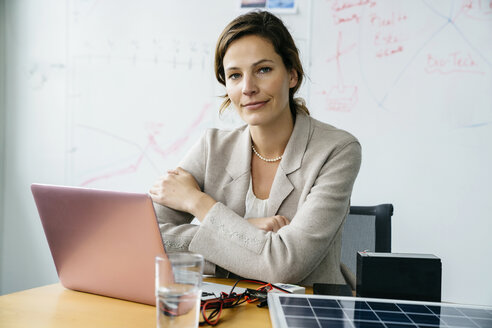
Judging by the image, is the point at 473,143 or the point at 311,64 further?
the point at 311,64

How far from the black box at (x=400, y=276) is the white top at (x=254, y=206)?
21.1 inches

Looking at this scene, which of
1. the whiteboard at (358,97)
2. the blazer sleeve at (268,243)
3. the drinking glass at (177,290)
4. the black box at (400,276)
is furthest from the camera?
the whiteboard at (358,97)

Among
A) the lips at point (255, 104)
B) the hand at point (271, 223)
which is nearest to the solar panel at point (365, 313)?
the hand at point (271, 223)

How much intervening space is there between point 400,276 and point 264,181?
2.18 ft

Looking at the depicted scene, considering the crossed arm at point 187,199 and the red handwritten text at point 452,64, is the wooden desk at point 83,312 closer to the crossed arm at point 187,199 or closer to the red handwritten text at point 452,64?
the crossed arm at point 187,199

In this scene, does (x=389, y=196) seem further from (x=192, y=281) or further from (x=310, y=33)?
(x=192, y=281)

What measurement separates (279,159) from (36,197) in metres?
0.83

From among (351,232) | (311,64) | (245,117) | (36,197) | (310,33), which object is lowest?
(351,232)

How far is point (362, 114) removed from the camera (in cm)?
230

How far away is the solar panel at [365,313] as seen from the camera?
0.65 m

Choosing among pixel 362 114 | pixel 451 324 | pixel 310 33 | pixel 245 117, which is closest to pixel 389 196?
pixel 362 114

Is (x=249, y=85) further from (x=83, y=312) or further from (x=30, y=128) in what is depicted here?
(x=30, y=128)

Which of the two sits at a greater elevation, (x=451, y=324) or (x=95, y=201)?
(x=95, y=201)

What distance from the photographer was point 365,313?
0.70 m
